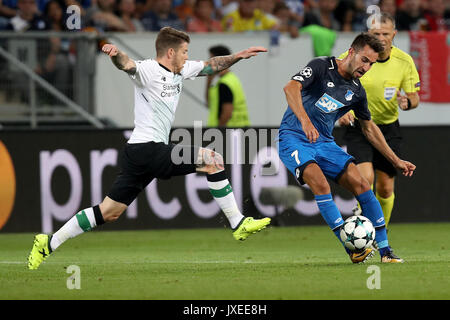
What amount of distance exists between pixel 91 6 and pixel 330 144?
26.8ft

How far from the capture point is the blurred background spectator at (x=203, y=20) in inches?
678

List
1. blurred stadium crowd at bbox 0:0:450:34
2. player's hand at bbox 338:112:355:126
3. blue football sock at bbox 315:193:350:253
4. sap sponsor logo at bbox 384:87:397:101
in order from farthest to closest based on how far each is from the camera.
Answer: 1. blurred stadium crowd at bbox 0:0:450:34
2. sap sponsor logo at bbox 384:87:397:101
3. player's hand at bbox 338:112:355:126
4. blue football sock at bbox 315:193:350:253

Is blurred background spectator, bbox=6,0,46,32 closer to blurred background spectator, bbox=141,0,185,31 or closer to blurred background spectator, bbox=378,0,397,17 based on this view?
blurred background spectator, bbox=141,0,185,31

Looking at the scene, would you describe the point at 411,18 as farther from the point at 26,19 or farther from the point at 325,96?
the point at 325,96

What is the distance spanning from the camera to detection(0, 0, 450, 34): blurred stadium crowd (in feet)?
52.6

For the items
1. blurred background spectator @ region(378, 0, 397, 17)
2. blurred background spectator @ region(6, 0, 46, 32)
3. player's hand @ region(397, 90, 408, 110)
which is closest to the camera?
player's hand @ region(397, 90, 408, 110)

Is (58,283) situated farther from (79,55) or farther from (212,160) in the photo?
(79,55)

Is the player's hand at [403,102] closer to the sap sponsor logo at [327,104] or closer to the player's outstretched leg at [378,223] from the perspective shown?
the sap sponsor logo at [327,104]

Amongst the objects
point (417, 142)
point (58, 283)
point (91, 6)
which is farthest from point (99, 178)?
point (58, 283)

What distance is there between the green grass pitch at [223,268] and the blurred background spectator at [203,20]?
4.75 metres

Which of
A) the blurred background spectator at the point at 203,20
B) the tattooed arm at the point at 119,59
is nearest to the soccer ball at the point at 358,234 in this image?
the tattooed arm at the point at 119,59

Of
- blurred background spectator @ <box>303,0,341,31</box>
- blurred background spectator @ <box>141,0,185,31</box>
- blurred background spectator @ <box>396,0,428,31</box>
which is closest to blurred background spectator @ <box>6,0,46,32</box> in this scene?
blurred background spectator @ <box>141,0,185,31</box>

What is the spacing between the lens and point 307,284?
777 cm

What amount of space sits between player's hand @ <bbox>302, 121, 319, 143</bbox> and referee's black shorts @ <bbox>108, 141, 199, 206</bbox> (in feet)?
3.55
